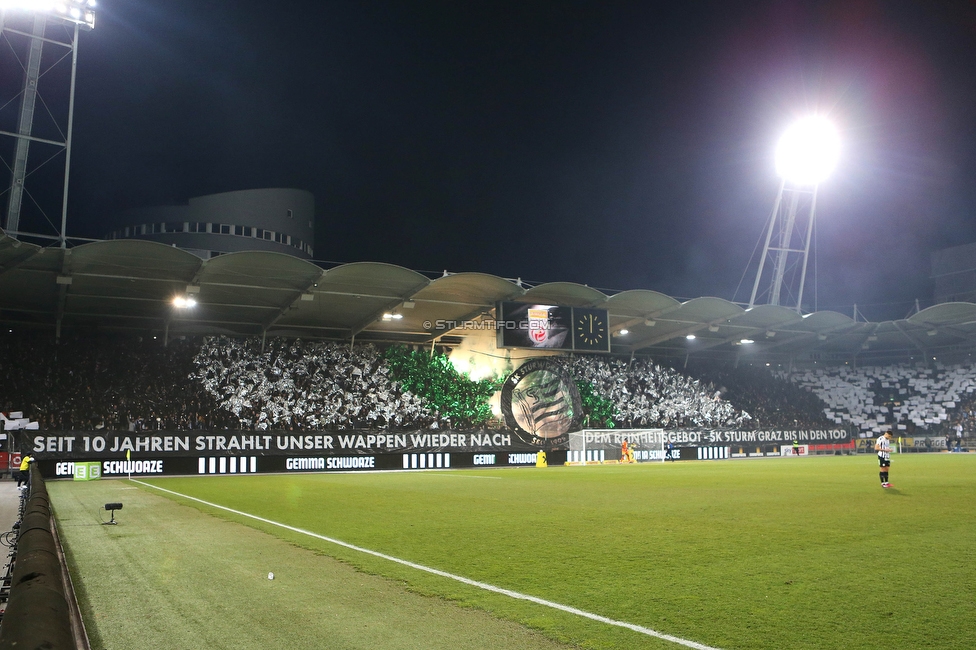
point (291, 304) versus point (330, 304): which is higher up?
point (330, 304)

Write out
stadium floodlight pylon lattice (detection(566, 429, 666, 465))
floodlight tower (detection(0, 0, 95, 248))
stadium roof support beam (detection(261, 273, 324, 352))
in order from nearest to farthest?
floodlight tower (detection(0, 0, 95, 248))
stadium roof support beam (detection(261, 273, 324, 352))
stadium floodlight pylon lattice (detection(566, 429, 666, 465))

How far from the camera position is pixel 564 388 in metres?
46.3

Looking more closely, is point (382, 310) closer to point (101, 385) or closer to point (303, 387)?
point (303, 387)

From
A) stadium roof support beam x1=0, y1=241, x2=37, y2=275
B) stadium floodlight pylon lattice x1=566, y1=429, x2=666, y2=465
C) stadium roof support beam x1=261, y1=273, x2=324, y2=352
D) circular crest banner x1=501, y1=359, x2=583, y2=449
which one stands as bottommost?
stadium floodlight pylon lattice x1=566, y1=429, x2=666, y2=465

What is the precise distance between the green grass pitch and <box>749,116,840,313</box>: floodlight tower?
37855 mm

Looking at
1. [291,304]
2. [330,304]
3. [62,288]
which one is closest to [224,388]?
[291,304]

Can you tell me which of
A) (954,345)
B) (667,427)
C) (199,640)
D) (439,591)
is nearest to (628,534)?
(439,591)

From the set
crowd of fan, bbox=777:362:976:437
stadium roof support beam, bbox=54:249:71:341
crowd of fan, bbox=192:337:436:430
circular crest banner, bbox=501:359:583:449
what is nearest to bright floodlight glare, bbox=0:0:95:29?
stadium roof support beam, bbox=54:249:71:341

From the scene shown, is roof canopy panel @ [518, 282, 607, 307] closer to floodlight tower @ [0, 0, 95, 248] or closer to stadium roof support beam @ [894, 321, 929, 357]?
floodlight tower @ [0, 0, 95, 248]

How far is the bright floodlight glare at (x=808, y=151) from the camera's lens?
47.9 m

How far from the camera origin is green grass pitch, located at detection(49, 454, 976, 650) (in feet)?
18.1

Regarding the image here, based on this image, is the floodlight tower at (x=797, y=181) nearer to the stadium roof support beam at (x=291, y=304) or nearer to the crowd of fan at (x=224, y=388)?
the crowd of fan at (x=224, y=388)

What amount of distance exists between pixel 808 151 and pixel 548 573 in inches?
1907

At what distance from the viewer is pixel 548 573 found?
308 inches
